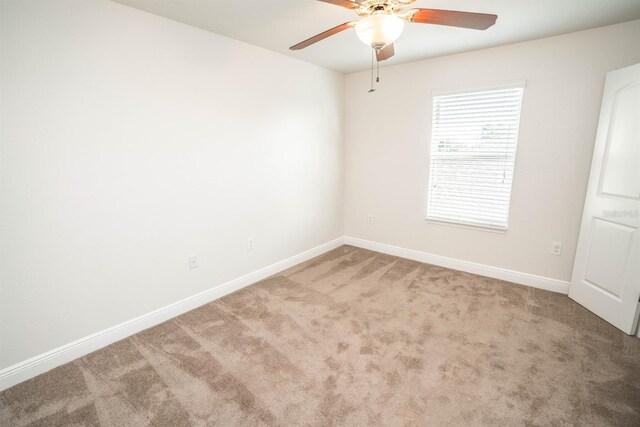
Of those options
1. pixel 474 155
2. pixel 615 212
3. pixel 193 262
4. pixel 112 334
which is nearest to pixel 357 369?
pixel 193 262

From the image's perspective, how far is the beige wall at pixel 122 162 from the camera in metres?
1.74

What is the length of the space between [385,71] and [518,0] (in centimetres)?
174

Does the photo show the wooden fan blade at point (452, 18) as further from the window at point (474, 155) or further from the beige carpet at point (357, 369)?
the beige carpet at point (357, 369)

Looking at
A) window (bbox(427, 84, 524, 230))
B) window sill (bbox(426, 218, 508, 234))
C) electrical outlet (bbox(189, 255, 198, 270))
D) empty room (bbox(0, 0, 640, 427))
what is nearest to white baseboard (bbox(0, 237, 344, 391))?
empty room (bbox(0, 0, 640, 427))

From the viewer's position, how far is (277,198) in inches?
131

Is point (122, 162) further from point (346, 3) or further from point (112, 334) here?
point (346, 3)

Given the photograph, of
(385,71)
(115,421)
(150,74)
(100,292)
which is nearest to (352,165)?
(385,71)

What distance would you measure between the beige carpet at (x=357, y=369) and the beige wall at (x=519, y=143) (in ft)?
2.20

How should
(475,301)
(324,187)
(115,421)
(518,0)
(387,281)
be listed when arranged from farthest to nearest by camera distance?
(324,187), (387,281), (475,301), (518,0), (115,421)

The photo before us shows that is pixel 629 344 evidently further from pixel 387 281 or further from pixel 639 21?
pixel 639 21

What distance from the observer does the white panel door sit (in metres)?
2.18

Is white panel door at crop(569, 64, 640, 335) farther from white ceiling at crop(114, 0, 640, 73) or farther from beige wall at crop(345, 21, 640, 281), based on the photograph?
white ceiling at crop(114, 0, 640, 73)

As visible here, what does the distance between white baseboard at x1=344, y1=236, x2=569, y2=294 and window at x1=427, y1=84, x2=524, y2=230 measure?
0.48 m

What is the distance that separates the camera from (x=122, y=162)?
2.12 metres
